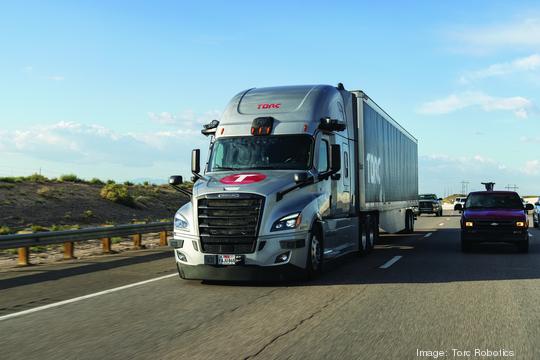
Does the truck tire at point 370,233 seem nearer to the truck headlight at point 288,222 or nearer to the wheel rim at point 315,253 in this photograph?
the wheel rim at point 315,253

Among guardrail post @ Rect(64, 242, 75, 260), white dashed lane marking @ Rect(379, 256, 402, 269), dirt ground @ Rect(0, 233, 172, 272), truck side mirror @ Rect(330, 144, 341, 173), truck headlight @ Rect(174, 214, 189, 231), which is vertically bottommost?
dirt ground @ Rect(0, 233, 172, 272)

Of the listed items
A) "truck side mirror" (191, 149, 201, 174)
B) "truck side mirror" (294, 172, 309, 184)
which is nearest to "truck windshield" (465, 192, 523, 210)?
"truck side mirror" (294, 172, 309, 184)

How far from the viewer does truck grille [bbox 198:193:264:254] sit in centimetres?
951

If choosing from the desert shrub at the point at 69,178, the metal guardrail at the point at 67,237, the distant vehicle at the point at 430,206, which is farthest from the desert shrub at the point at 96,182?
the metal guardrail at the point at 67,237

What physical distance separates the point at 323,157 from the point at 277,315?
14.6ft

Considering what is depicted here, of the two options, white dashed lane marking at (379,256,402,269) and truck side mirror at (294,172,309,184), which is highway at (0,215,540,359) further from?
truck side mirror at (294,172,309,184)

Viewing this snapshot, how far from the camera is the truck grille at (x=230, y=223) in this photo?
9508 mm

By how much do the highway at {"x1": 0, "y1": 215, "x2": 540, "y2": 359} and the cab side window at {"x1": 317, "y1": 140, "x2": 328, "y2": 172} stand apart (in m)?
1.97

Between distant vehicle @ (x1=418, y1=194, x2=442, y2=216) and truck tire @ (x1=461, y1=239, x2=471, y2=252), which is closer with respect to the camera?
truck tire @ (x1=461, y1=239, x2=471, y2=252)

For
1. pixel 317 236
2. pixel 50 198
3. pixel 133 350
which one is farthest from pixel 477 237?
pixel 50 198

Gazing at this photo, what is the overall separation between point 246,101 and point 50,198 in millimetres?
27047

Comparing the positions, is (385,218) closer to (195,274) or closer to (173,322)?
(195,274)

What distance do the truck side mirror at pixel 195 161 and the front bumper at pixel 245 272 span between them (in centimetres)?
220

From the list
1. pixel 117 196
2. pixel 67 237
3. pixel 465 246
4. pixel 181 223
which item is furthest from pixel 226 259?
pixel 117 196
